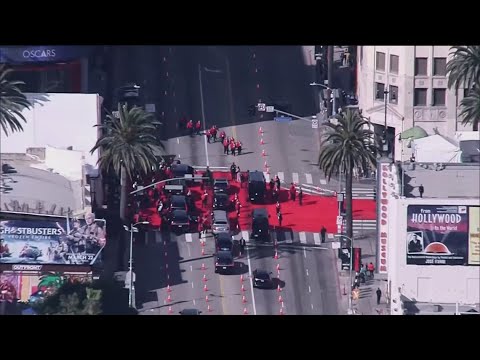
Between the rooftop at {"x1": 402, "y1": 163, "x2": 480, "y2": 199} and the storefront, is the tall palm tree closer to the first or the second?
the storefront

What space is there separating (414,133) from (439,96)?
16.6ft

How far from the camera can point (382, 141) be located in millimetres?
146375

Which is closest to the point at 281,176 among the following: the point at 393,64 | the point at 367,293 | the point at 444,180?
the point at 393,64

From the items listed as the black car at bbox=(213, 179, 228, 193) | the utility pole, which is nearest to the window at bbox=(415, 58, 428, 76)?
the utility pole

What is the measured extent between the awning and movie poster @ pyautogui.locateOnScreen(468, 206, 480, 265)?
16.0 m

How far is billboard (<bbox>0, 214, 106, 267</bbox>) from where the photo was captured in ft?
436

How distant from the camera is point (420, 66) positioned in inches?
5817

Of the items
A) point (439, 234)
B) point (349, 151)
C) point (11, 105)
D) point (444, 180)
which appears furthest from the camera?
point (11, 105)

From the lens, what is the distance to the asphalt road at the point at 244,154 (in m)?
131

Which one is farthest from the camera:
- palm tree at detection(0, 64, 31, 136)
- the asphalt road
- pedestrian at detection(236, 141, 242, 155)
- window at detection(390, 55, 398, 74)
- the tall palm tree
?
pedestrian at detection(236, 141, 242, 155)

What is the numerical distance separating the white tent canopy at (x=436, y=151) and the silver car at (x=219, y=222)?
1422 cm

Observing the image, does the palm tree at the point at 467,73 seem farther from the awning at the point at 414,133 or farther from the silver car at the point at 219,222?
the silver car at the point at 219,222

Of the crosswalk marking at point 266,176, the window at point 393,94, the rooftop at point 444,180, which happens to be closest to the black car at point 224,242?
the crosswalk marking at point 266,176

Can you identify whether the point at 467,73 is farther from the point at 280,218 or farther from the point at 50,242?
the point at 50,242
